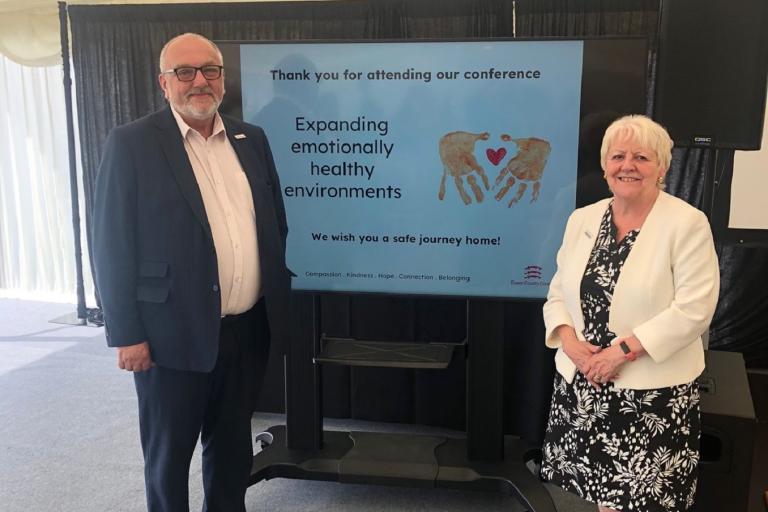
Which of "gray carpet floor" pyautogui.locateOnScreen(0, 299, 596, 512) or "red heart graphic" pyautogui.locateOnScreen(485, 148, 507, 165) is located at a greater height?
"red heart graphic" pyautogui.locateOnScreen(485, 148, 507, 165)

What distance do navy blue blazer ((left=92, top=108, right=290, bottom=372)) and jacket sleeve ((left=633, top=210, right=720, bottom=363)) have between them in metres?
1.17

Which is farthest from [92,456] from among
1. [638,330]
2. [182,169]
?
[638,330]

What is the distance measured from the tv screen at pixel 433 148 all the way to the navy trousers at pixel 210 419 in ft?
1.50

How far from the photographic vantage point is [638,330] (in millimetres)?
1717

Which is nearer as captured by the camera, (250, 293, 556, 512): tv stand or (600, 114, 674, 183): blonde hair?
(600, 114, 674, 183): blonde hair

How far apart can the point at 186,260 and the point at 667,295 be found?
1271 millimetres

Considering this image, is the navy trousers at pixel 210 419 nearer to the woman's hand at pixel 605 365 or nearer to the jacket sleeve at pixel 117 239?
the jacket sleeve at pixel 117 239

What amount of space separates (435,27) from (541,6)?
548mm

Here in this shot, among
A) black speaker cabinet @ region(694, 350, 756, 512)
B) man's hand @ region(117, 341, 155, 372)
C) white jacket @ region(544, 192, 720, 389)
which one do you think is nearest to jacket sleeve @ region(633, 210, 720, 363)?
white jacket @ region(544, 192, 720, 389)

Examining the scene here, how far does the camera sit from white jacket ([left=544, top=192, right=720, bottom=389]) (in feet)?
5.53

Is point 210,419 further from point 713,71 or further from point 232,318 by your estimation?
point 713,71

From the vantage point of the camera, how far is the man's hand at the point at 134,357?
5.90ft

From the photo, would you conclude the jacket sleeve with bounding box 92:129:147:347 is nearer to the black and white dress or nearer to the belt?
the belt

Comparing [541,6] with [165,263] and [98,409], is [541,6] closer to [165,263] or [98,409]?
[165,263]
